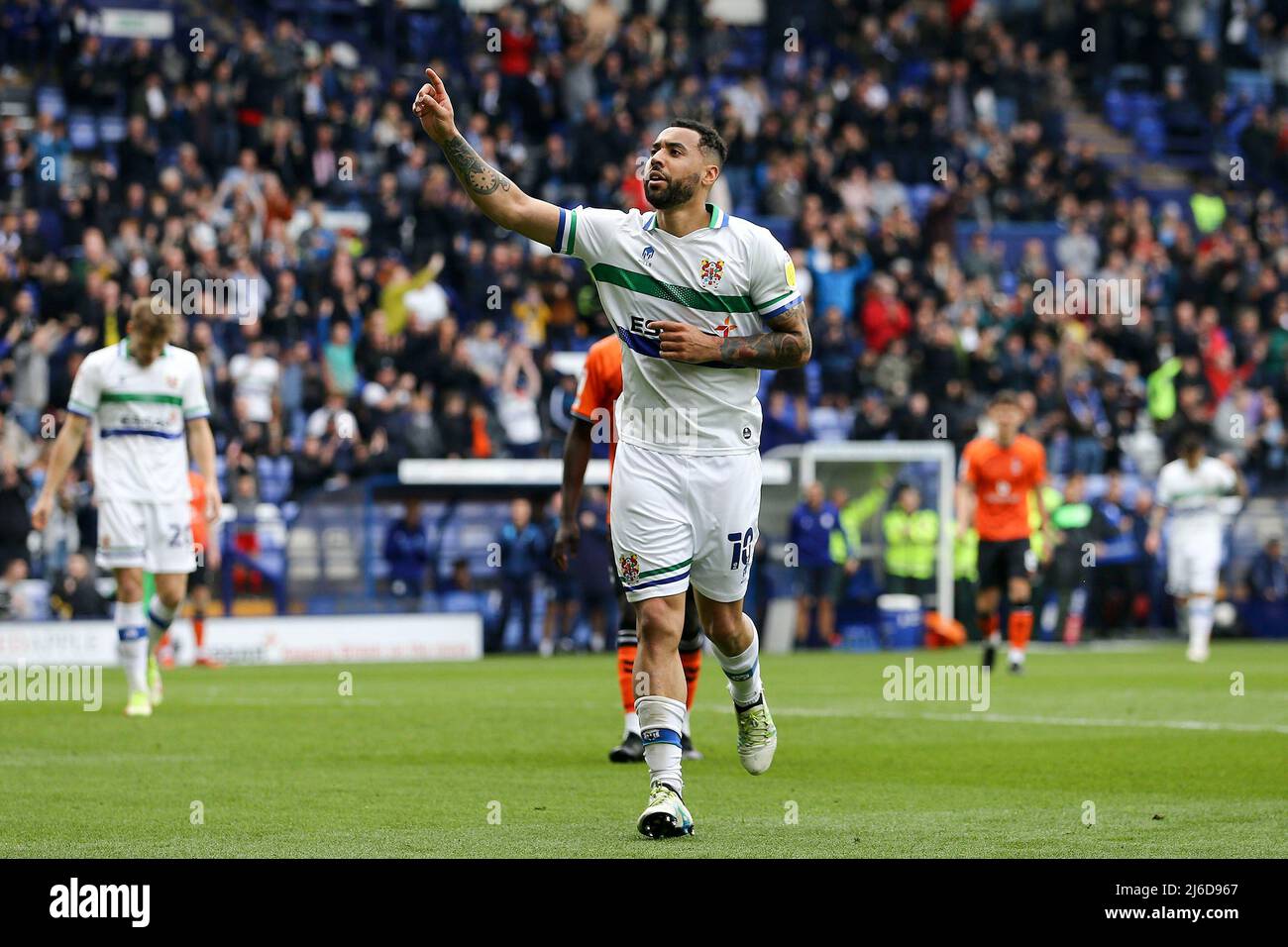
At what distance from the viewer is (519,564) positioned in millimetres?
24016

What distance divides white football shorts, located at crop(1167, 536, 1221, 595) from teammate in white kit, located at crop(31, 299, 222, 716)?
43.8 feet

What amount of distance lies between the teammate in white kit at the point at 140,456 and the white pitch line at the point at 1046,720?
4.04 metres

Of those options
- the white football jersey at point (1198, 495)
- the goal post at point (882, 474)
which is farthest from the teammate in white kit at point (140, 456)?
the white football jersey at point (1198, 495)

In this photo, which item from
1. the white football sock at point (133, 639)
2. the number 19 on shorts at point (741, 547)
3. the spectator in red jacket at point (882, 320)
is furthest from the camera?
the spectator in red jacket at point (882, 320)

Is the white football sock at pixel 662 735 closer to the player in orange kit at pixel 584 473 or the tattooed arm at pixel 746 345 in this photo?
the tattooed arm at pixel 746 345

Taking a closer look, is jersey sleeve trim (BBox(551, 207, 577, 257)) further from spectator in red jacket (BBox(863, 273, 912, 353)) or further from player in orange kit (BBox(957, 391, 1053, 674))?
spectator in red jacket (BBox(863, 273, 912, 353))

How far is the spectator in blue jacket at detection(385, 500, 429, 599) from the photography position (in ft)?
77.3

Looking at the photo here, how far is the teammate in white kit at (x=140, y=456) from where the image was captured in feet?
44.8

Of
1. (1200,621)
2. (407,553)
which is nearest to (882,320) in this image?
(1200,621)

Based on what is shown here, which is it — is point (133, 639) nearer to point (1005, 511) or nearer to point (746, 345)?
point (746, 345)

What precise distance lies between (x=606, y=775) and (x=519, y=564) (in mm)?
13518
